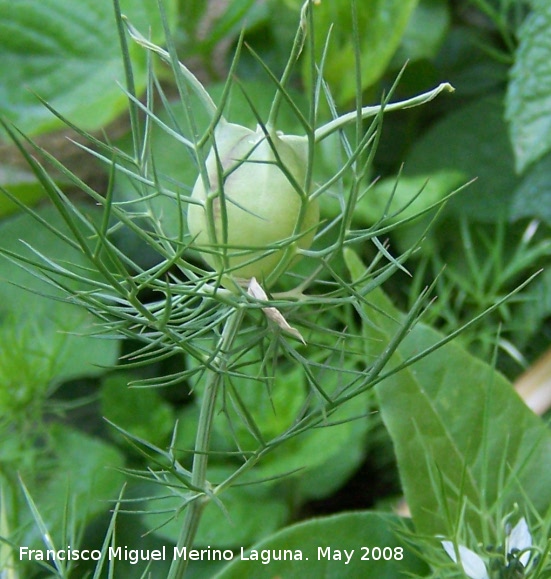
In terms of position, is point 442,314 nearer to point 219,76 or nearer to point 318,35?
point 318,35

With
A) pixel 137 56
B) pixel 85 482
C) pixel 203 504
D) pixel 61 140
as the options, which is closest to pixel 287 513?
pixel 85 482

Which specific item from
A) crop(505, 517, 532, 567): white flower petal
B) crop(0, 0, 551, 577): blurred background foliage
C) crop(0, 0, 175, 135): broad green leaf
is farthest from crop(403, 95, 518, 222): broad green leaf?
crop(505, 517, 532, 567): white flower petal

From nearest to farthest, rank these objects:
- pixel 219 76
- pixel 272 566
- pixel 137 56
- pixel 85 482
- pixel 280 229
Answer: pixel 280 229 → pixel 272 566 → pixel 85 482 → pixel 137 56 → pixel 219 76

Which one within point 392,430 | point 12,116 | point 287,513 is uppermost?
point 12,116

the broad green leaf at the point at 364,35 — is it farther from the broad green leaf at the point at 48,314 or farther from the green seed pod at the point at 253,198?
the green seed pod at the point at 253,198

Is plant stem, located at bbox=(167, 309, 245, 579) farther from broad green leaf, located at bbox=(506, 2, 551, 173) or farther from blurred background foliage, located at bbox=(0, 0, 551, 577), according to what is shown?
broad green leaf, located at bbox=(506, 2, 551, 173)

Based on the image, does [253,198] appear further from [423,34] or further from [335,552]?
[423,34]
